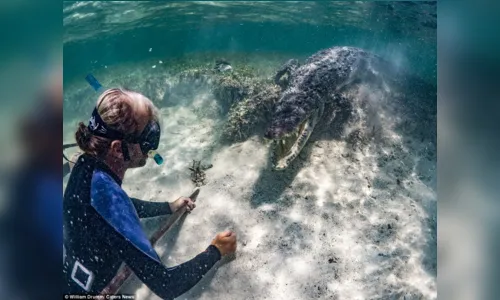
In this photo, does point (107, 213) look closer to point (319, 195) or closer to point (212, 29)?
point (319, 195)

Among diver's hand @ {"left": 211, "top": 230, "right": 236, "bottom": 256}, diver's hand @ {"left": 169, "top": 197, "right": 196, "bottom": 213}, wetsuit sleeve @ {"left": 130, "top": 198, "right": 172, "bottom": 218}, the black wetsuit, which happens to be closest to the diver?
the black wetsuit

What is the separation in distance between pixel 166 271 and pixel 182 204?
1.28 meters

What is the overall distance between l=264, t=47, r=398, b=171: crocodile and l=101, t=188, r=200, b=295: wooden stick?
146cm

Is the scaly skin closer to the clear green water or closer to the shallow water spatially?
the shallow water

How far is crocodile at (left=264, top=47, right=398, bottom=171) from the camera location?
488cm

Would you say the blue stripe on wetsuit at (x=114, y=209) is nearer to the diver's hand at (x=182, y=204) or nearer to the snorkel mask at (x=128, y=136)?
the snorkel mask at (x=128, y=136)

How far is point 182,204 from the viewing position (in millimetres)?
4641

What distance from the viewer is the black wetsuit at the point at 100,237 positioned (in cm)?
331

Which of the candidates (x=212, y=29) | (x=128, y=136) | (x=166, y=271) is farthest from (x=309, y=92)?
(x=212, y=29)

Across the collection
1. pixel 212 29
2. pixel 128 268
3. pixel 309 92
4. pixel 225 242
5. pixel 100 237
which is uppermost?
pixel 309 92

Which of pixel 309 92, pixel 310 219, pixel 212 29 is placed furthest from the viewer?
pixel 212 29
